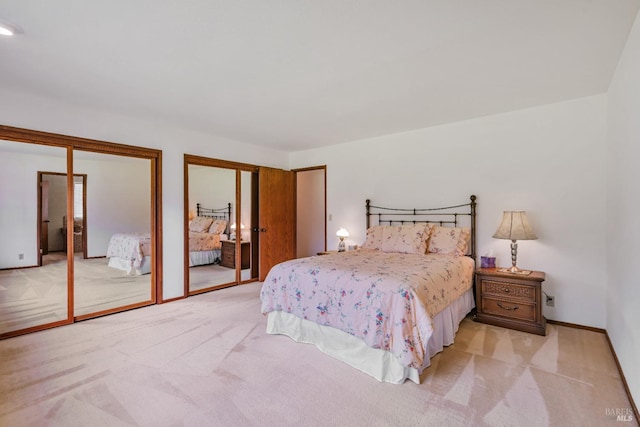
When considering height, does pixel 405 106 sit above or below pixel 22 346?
above

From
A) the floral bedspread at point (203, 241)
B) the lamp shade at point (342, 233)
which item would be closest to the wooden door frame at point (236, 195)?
the floral bedspread at point (203, 241)

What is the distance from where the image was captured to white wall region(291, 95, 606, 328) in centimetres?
313

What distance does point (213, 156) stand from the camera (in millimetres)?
4664

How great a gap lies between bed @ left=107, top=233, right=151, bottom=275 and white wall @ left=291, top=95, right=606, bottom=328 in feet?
12.2

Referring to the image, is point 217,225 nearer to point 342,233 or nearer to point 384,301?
point 342,233

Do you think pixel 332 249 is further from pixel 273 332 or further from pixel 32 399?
pixel 32 399

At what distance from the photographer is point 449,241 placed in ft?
12.3

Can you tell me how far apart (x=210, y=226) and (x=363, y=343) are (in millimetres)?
3392

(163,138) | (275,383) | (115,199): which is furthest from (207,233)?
(275,383)

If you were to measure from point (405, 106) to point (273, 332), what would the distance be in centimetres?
279

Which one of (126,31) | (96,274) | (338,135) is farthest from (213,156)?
(126,31)

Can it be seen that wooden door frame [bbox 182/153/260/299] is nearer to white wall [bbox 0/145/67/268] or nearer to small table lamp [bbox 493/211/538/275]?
white wall [bbox 0/145/67/268]

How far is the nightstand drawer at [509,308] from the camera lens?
3.07 m

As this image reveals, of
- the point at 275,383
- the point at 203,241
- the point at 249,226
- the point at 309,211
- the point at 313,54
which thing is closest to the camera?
the point at 275,383
